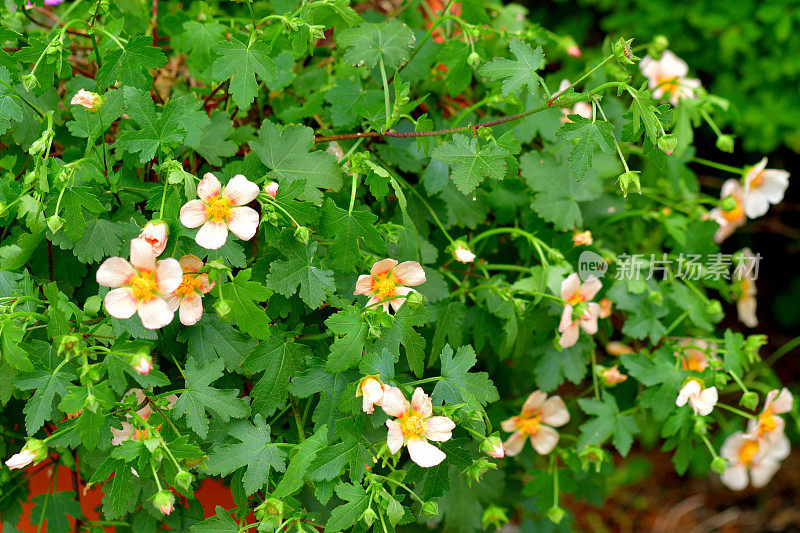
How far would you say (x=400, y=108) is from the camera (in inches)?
38.1

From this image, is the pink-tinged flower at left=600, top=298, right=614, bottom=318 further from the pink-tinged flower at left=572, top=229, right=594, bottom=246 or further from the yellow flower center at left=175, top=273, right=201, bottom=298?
the yellow flower center at left=175, top=273, right=201, bottom=298

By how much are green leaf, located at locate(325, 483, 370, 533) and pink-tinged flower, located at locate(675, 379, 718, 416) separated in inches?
21.3

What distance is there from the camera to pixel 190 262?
34.6 inches

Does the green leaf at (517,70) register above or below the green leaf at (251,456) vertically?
above

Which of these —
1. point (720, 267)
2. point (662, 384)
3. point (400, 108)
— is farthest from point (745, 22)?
point (400, 108)

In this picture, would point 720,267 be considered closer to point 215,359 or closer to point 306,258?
point 306,258

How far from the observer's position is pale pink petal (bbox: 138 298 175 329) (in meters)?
0.81

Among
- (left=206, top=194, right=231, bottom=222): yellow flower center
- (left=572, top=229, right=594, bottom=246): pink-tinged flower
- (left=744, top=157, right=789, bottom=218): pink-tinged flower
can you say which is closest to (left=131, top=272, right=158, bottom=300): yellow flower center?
(left=206, top=194, right=231, bottom=222): yellow flower center

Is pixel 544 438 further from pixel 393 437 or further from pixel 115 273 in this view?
pixel 115 273

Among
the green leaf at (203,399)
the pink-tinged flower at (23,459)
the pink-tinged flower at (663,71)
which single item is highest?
the pink-tinged flower at (663,71)

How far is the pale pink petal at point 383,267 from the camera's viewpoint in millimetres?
919

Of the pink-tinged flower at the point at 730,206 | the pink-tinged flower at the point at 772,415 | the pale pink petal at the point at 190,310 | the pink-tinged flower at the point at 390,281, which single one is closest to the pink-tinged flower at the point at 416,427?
the pink-tinged flower at the point at 390,281

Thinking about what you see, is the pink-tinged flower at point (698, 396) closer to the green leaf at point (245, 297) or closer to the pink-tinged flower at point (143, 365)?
the green leaf at point (245, 297)

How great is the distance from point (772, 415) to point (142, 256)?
1.09 m
